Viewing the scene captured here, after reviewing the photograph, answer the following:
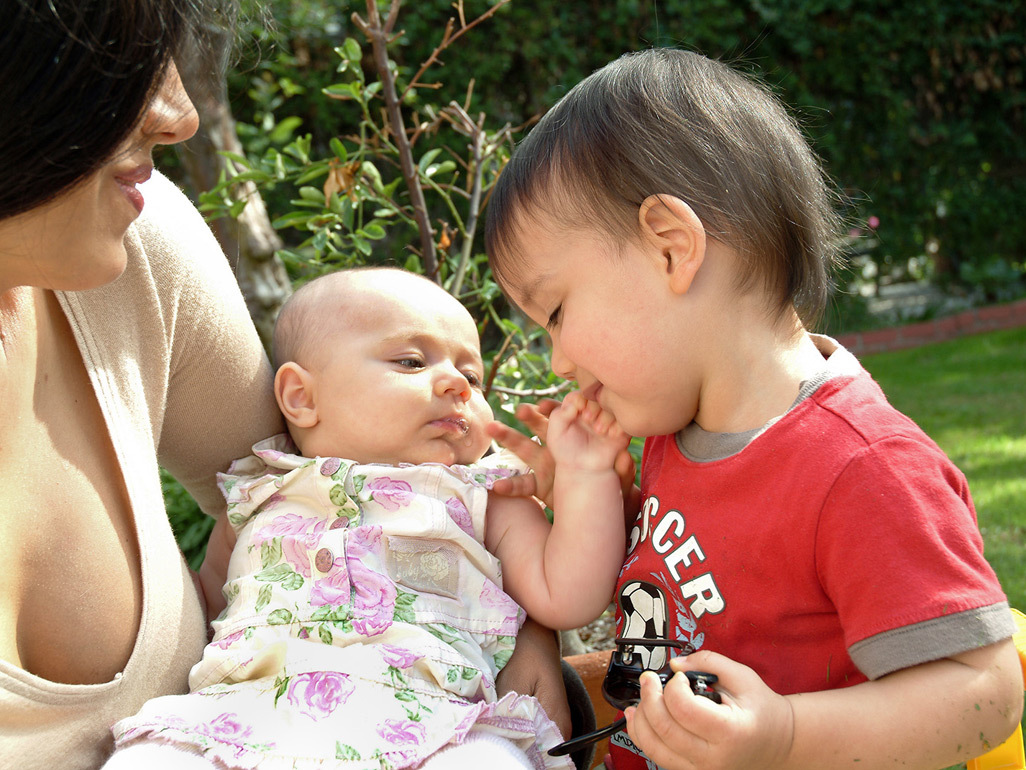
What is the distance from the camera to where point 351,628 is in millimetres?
1526

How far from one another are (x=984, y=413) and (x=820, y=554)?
179 inches

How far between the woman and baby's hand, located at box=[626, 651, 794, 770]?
0.39 m

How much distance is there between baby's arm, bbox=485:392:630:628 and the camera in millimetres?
1656

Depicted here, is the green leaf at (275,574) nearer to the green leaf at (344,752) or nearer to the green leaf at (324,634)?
the green leaf at (324,634)

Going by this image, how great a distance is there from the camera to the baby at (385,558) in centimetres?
140

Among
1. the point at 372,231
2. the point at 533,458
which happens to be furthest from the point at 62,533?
the point at 372,231

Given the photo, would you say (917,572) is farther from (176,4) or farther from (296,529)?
(176,4)

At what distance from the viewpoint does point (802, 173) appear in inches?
62.1

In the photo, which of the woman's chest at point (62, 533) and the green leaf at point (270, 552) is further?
the green leaf at point (270, 552)

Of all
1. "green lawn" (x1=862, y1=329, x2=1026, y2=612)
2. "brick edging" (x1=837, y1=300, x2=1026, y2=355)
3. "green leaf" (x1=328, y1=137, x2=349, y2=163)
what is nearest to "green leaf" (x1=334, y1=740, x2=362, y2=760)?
"green leaf" (x1=328, y1=137, x2=349, y2=163)

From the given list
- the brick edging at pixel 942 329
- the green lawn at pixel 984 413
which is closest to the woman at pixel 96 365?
the green lawn at pixel 984 413

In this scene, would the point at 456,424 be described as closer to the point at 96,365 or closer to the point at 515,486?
the point at 515,486

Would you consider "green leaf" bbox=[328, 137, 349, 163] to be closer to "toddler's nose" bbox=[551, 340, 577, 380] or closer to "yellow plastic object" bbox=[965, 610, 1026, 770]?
"toddler's nose" bbox=[551, 340, 577, 380]

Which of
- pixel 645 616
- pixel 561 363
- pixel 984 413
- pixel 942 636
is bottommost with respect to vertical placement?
pixel 984 413
